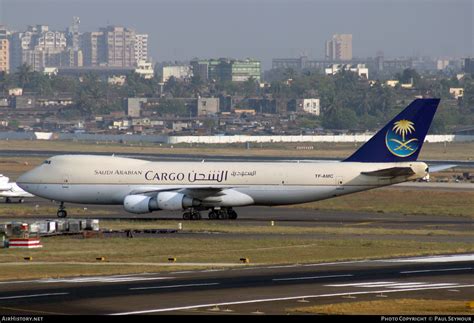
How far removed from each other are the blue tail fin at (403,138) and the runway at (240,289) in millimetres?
28643

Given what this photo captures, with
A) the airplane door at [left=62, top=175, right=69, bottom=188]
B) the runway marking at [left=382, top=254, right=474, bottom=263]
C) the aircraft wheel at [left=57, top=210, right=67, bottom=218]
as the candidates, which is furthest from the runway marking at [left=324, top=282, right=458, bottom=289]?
the aircraft wheel at [left=57, top=210, right=67, bottom=218]

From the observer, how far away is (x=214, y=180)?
89.6 meters

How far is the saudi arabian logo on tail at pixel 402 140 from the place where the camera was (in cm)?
8781

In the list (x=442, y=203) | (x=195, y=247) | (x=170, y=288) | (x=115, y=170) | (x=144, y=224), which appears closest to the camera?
(x=170, y=288)

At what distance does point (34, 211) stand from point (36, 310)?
55.4 meters

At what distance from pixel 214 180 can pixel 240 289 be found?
41.1 meters

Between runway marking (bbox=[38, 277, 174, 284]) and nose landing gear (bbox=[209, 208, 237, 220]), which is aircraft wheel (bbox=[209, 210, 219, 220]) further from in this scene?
runway marking (bbox=[38, 277, 174, 284])

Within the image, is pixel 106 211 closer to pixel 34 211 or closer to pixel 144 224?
pixel 34 211

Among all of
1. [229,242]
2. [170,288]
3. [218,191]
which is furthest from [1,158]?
[170,288]

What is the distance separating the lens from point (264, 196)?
8869cm

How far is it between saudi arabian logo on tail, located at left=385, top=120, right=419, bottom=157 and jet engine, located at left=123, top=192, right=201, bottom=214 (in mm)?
13898

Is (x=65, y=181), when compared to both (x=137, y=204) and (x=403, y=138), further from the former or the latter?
(x=403, y=138)

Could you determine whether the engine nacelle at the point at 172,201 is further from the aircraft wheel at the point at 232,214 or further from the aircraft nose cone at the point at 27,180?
the aircraft nose cone at the point at 27,180

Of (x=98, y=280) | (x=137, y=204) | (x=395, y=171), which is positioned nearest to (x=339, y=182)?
(x=395, y=171)
